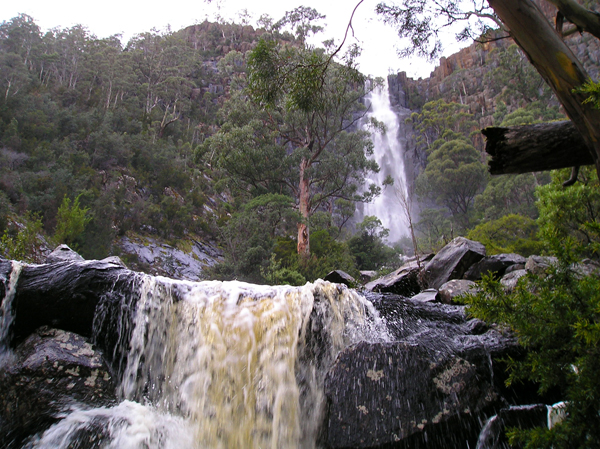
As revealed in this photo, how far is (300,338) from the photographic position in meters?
4.24

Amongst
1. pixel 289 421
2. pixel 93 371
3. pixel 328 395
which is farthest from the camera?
pixel 93 371

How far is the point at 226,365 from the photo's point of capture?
13.7ft

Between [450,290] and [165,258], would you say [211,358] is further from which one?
[165,258]

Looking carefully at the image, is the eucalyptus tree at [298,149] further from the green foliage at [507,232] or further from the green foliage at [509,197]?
the green foliage at [509,197]

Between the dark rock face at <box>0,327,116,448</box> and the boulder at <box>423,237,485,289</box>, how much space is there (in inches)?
240

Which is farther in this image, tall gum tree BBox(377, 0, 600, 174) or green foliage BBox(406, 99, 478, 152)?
green foliage BBox(406, 99, 478, 152)

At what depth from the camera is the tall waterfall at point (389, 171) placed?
32844 mm

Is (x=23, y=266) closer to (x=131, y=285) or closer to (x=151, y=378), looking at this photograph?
(x=131, y=285)

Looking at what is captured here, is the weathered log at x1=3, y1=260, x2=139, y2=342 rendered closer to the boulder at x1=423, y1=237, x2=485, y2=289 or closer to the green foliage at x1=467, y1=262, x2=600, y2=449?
the green foliage at x1=467, y1=262, x2=600, y2=449

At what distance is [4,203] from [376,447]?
11.7 meters

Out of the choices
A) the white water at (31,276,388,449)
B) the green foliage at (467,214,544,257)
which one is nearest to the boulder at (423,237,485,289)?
the white water at (31,276,388,449)

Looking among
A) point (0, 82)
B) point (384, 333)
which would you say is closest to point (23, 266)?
point (384, 333)

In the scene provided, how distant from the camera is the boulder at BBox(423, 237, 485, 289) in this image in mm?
7613

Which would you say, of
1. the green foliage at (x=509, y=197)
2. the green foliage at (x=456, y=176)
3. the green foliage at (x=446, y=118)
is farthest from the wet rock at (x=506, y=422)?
the green foliage at (x=446, y=118)
